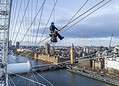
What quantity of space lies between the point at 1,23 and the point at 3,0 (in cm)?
24

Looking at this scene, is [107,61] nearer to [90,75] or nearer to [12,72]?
[90,75]

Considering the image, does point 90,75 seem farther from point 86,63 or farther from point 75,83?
point 86,63

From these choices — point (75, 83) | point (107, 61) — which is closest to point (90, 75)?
point (107, 61)

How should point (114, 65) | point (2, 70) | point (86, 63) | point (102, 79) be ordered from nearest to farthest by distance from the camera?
point (2, 70) → point (102, 79) → point (114, 65) → point (86, 63)

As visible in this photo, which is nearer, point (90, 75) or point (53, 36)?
point (53, 36)

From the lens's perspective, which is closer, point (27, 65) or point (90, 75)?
point (27, 65)

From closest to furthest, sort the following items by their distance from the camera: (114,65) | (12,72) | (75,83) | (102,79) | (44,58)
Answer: (12,72)
(75,83)
(102,79)
(114,65)
(44,58)

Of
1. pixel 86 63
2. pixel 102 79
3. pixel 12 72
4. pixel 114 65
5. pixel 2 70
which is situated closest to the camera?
pixel 12 72

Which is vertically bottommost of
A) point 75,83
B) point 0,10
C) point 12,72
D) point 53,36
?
point 75,83

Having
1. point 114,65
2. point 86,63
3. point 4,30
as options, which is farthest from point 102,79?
point 4,30

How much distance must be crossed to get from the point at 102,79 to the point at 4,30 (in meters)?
13.8

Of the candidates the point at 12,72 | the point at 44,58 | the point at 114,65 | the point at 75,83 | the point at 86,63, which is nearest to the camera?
the point at 12,72

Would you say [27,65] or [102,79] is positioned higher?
[27,65]

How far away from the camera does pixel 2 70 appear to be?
9.54 feet
